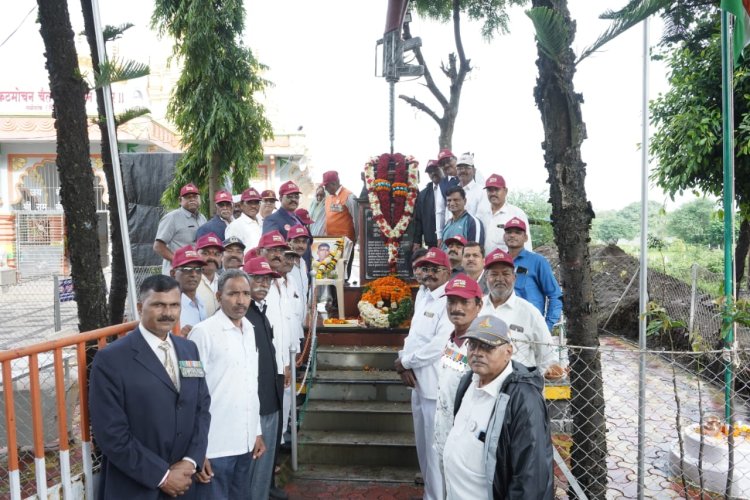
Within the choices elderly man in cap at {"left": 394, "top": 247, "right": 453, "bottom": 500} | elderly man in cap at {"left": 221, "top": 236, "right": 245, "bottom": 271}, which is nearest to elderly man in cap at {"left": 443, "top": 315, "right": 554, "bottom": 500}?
elderly man in cap at {"left": 394, "top": 247, "right": 453, "bottom": 500}

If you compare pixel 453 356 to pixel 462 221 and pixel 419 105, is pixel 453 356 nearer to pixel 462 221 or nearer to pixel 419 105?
pixel 462 221

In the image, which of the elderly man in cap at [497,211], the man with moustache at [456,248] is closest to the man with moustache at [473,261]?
the man with moustache at [456,248]

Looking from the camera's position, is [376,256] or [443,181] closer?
[443,181]

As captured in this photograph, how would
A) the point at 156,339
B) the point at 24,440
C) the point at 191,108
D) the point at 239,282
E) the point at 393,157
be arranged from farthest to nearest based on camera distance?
the point at 191,108 < the point at 393,157 < the point at 24,440 < the point at 239,282 < the point at 156,339

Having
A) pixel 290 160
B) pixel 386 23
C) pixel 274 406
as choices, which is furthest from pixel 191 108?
pixel 290 160

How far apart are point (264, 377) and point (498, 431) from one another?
2140 mm

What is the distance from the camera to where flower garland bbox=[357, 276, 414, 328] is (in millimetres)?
7730

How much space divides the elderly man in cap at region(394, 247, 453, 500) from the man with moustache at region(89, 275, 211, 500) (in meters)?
1.95

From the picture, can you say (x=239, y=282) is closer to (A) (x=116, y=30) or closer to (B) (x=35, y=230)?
(A) (x=116, y=30)

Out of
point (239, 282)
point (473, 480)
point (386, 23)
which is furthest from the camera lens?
point (386, 23)

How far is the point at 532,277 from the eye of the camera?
5.03 metres

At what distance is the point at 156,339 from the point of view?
3262 millimetres

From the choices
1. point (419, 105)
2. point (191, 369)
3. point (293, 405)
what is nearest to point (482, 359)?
point (191, 369)

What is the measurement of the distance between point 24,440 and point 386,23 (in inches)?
431
